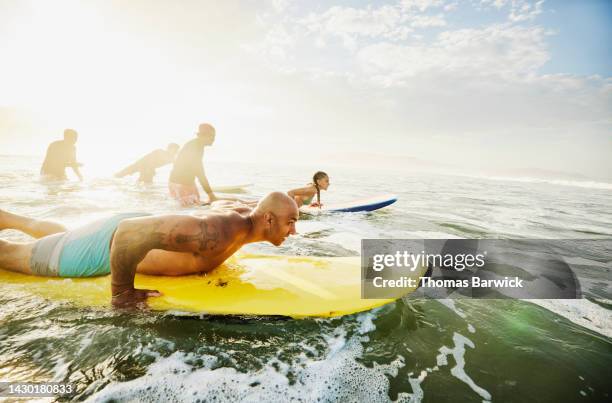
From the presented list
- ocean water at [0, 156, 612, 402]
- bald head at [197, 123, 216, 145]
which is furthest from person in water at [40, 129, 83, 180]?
ocean water at [0, 156, 612, 402]

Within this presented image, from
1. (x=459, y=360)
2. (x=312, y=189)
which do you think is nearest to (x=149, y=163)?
(x=312, y=189)

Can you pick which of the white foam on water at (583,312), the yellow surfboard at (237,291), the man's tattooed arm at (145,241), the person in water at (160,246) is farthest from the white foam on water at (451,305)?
the man's tattooed arm at (145,241)

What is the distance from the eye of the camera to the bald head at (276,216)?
2631 mm

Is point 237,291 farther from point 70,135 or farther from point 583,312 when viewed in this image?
point 70,135

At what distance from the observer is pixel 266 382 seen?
1.90 m

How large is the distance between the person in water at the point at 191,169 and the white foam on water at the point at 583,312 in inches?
248

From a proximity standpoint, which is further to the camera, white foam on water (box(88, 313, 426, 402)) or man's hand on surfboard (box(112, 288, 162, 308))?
man's hand on surfboard (box(112, 288, 162, 308))

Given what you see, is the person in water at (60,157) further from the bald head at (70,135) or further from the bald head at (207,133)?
the bald head at (207,133)

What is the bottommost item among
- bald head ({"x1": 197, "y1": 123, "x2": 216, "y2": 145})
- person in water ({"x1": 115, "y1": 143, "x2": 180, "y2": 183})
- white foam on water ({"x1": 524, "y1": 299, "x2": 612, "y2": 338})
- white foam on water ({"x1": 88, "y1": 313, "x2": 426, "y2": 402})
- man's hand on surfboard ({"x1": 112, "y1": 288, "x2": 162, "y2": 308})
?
white foam on water ({"x1": 524, "y1": 299, "x2": 612, "y2": 338})

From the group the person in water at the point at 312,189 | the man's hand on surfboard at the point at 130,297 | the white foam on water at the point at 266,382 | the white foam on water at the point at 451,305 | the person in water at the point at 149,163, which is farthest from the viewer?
the person in water at the point at 149,163

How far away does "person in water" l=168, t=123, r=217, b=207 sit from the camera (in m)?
7.04

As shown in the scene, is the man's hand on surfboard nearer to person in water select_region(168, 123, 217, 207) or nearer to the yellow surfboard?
the yellow surfboard

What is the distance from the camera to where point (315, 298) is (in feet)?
8.66

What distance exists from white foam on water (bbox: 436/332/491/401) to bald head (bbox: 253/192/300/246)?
1.56 metres
